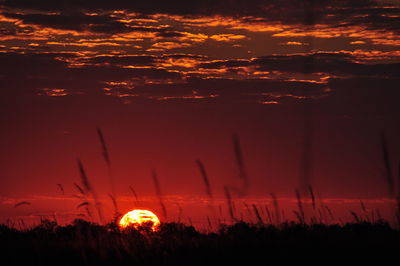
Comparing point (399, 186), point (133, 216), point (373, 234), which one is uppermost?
point (399, 186)

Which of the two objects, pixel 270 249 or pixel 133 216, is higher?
pixel 270 249

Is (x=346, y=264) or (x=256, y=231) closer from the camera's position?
(x=346, y=264)

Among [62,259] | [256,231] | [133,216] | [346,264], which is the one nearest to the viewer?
→ [346,264]

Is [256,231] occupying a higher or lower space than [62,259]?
lower

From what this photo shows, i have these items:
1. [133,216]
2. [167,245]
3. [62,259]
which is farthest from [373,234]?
[133,216]

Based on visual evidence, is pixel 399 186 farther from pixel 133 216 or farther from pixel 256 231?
pixel 133 216

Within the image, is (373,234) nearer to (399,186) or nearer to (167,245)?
(399,186)

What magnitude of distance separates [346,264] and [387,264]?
565 millimetres

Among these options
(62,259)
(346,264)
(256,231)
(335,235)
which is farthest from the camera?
(256,231)

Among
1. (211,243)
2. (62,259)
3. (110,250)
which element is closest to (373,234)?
(211,243)

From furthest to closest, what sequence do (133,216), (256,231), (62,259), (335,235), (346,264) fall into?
(133,216), (256,231), (335,235), (62,259), (346,264)

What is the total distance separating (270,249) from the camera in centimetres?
943

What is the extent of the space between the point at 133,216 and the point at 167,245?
6.03m

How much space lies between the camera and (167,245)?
32.1 ft
